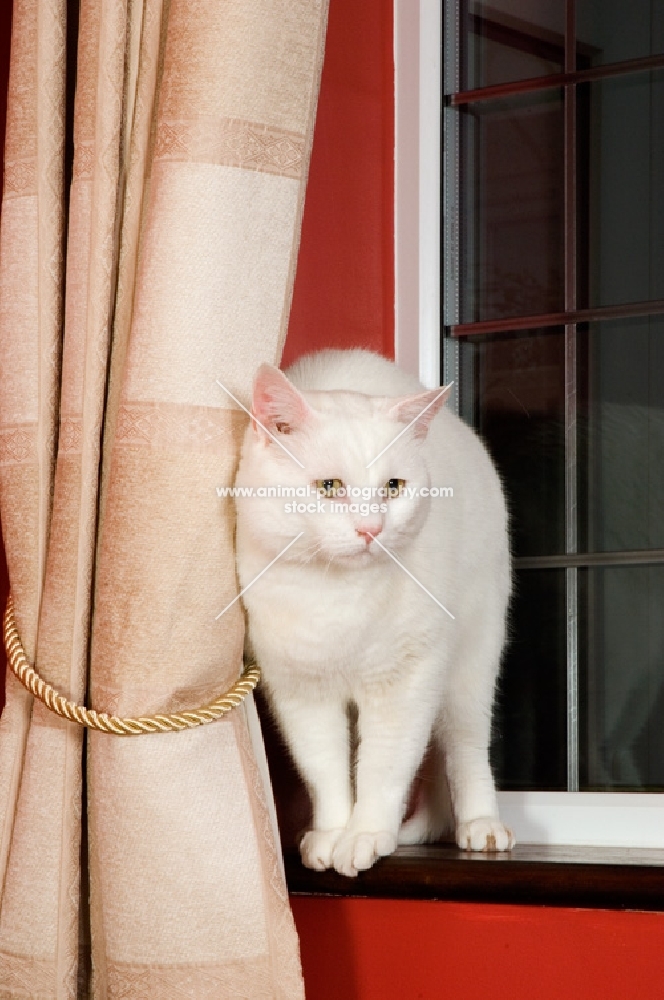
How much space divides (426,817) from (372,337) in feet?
2.49

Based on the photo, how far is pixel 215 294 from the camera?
125 centimetres

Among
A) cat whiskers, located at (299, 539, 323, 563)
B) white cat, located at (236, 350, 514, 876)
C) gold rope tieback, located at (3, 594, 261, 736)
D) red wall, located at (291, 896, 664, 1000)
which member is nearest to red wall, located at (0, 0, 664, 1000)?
red wall, located at (291, 896, 664, 1000)

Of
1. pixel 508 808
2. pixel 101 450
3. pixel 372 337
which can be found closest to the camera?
pixel 101 450

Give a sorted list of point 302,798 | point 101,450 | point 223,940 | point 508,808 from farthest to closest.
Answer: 1. point 508,808
2. point 302,798
3. point 101,450
4. point 223,940

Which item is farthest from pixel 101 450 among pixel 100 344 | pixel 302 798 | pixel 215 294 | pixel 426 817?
pixel 426 817

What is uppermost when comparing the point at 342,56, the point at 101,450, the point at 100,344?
the point at 342,56

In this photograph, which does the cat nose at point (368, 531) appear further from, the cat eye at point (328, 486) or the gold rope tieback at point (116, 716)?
the gold rope tieback at point (116, 716)

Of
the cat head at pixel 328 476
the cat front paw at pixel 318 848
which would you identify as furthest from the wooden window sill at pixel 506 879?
the cat head at pixel 328 476

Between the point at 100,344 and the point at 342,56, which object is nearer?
the point at 100,344

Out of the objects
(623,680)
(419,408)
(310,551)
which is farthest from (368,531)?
(623,680)

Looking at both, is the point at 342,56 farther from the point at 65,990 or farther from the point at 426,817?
the point at 65,990

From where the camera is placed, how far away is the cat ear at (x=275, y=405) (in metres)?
1.22

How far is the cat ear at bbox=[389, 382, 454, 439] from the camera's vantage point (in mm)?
1316

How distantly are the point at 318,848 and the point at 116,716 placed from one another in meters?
0.33
